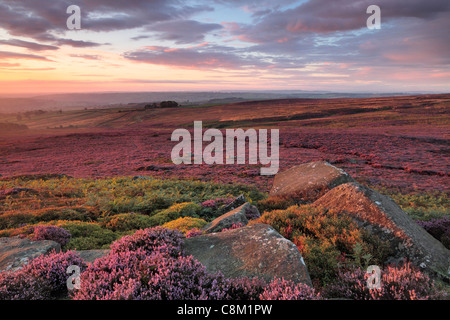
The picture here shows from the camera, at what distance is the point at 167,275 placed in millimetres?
4125

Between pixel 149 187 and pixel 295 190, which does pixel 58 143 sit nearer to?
pixel 149 187

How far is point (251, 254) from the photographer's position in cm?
525

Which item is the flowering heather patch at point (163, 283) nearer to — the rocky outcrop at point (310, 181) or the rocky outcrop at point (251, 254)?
the rocky outcrop at point (251, 254)

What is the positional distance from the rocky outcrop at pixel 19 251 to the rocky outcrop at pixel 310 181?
1027 centimetres

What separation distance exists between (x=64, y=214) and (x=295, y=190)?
11.4 meters

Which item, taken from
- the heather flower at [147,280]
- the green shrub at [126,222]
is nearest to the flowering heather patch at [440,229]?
the heather flower at [147,280]

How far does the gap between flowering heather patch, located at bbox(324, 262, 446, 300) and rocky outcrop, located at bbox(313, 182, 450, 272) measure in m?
1.84

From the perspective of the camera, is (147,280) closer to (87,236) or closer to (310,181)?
(87,236)

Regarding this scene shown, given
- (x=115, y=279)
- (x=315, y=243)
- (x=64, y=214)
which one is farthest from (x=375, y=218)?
(x=64, y=214)

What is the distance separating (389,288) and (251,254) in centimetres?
238

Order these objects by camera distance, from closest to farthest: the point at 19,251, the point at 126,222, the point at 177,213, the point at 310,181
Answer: the point at 19,251 < the point at 126,222 < the point at 177,213 < the point at 310,181

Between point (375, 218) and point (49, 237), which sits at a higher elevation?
point (375, 218)

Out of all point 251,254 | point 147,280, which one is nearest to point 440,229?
point 251,254

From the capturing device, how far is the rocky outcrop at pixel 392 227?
6.02 meters
